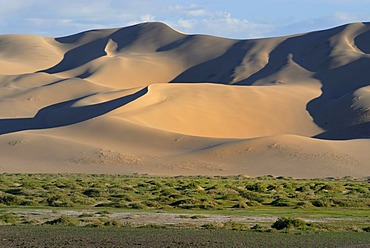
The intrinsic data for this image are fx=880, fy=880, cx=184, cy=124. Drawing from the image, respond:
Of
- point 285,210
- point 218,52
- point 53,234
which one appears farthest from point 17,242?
Result: point 218,52

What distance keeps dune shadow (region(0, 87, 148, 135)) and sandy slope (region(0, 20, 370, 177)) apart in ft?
0.80

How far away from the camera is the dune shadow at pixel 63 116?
337 ft

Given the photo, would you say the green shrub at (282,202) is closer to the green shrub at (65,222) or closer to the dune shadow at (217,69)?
the green shrub at (65,222)

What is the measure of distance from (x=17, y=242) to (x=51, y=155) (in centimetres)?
5532

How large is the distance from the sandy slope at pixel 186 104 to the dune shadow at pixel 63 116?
243 mm

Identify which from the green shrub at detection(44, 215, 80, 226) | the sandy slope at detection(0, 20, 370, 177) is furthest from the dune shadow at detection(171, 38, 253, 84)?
the green shrub at detection(44, 215, 80, 226)

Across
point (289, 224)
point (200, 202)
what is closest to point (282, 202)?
point (200, 202)

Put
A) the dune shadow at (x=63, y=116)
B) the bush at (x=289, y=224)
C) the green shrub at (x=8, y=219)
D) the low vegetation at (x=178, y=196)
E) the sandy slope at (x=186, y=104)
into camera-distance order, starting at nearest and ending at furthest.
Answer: the bush at (x=289, y=224) → the green shrub at (x=8, y=219) → the low vegetation at (x=178, y=196) → the sandy slope at (x=186, y=104) → the dune shadow at (x=63, y=116)

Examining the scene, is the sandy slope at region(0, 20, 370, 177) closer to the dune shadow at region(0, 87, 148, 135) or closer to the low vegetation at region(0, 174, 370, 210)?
the dune shadow at region(0, 87, 148, 135)

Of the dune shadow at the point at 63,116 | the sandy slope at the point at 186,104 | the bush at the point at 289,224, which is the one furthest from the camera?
the dune shadow at the point at 63,116

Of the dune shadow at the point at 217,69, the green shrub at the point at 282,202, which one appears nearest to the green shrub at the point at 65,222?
the green shrub at the point at 282,202

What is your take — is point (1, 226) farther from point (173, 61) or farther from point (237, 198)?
point (173, 61)

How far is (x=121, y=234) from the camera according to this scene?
906 inches

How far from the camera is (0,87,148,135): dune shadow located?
102625 mm
